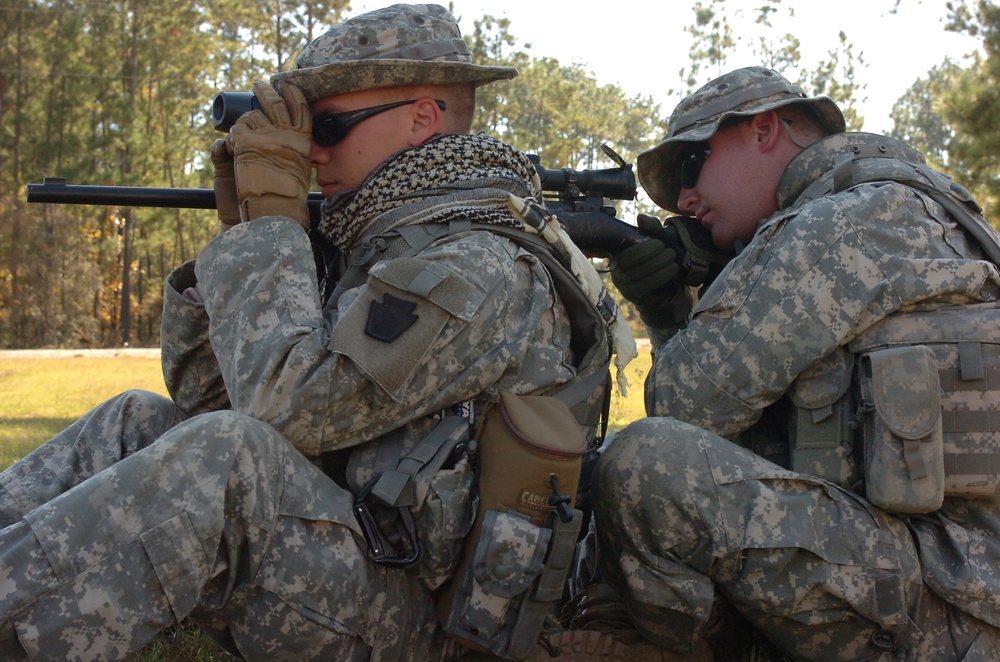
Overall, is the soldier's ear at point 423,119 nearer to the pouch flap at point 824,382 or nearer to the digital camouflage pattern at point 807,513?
the digital camouflage pattern at point 807,513

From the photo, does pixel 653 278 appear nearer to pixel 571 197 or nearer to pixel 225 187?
pixel 571 197

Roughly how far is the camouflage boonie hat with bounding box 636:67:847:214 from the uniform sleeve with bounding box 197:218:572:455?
1.55m

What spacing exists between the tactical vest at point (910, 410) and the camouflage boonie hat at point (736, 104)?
2.97 feet

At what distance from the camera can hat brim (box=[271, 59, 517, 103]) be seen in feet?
10.3

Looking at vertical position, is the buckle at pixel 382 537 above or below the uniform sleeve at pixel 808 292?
below

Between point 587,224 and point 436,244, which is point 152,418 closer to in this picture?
point 436,244

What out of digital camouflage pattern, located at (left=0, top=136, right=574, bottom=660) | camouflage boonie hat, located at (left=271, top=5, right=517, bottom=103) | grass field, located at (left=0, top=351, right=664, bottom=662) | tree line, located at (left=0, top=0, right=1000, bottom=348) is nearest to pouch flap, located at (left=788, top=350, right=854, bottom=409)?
digital camouflage pattern, located at (left=0, top=136, right=574, bottom=660)

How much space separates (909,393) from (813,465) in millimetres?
379

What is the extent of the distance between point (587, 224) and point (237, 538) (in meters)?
2.62

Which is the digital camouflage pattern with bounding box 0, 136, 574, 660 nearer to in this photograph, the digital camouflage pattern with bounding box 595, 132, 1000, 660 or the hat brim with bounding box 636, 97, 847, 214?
the digital camouflage pattern with bounding box 595, 132, 1000, 660

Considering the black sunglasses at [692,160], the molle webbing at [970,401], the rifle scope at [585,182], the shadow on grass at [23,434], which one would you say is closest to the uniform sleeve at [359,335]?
the molle webbing at [970,401]

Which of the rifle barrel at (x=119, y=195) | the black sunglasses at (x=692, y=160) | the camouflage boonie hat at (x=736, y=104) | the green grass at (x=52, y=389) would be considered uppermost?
the camouflage boonie hat at (x=736, y=104)

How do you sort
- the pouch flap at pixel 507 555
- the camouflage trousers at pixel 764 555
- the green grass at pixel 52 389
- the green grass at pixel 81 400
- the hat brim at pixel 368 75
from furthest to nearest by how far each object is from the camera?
1. the green grass at pixel 52 389
2. the green grass at pixel 81 400
3. the hat brim at pixel 368 75
4. the camouflage trousers at pixel 764 555
5. the pouch flap at pixel 507 555

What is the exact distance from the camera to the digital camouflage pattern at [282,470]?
2316 mm
